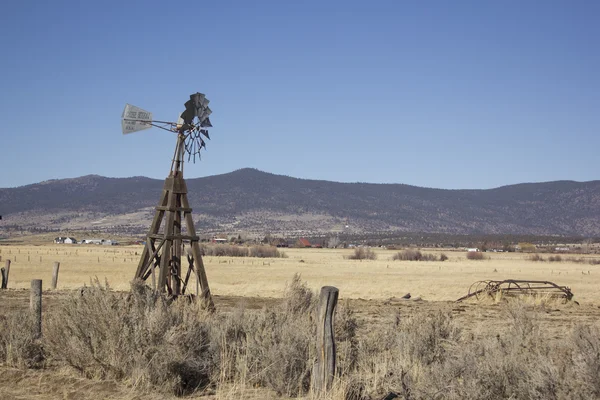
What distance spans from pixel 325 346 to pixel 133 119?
8.29 meters

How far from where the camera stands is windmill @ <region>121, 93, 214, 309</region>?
575 inches

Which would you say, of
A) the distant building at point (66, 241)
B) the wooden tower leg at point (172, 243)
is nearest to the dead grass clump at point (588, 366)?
the wooden tower leg at point (172, 243)

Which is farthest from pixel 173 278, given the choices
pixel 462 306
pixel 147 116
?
pixel 462 306

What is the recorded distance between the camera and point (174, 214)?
48.2 feet

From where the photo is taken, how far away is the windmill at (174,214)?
47.9 feet

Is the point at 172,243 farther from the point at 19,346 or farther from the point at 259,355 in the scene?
the point at 259,355

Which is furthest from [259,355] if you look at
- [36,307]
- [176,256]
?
[176,256]

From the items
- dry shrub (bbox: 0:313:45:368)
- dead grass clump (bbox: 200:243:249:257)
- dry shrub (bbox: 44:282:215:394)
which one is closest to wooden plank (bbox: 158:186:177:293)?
dry shrub (bbox: 0:313:45:368)

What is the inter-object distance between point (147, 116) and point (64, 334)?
621cm

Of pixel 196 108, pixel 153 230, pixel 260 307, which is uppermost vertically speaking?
pixel 196 108

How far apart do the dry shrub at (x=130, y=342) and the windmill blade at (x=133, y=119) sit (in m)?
5.51

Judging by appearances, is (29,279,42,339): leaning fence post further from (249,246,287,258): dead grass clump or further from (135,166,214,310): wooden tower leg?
(249,246,287,258): dead grass clump

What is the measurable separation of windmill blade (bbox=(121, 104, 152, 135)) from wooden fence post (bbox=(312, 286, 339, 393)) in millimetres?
7814

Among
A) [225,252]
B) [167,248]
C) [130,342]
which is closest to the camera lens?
[130,342]
